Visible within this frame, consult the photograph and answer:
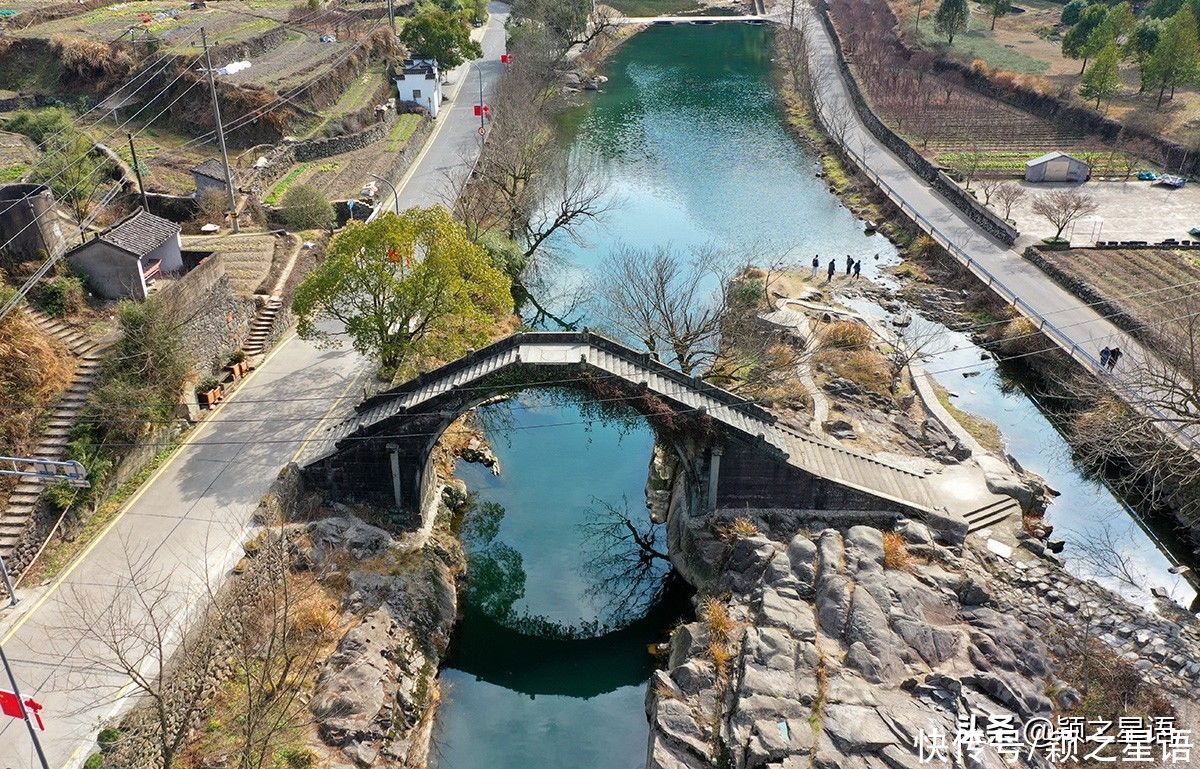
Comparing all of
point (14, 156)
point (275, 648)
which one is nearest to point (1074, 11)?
point (14, 156)

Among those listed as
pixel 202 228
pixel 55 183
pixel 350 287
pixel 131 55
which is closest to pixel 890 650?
pixel 350 287

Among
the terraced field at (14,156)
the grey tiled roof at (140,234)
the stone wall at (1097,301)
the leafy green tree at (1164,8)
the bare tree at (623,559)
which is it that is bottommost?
the bare tree at (623,559)

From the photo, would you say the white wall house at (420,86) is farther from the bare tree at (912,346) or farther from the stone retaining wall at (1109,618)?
the stone retaining wall at (1109,618)

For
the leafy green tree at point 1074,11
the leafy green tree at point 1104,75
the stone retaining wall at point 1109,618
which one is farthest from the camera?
the leafy green tree at point 1074,11

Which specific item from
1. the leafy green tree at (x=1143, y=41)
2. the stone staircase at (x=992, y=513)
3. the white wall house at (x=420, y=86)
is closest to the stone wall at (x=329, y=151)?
the white wall house at (x=420, y=86)

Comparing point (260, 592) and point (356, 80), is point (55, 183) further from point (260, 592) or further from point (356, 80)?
point (356, 80)

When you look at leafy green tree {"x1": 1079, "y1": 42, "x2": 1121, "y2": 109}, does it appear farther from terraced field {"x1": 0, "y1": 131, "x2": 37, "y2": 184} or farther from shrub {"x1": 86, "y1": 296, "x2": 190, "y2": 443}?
terraced field {"x1": 0, "y1": 131, "x2": 37, "y2": 184}

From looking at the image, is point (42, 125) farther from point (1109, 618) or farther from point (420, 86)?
point (1109, 618)
